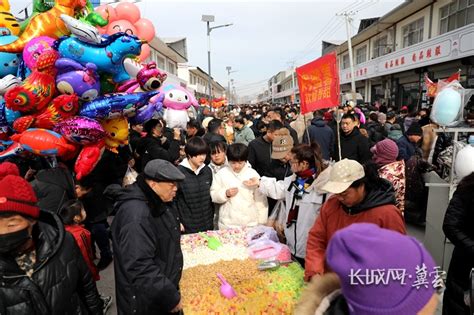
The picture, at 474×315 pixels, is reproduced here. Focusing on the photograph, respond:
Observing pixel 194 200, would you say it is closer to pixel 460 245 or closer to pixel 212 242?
pixel 212 242

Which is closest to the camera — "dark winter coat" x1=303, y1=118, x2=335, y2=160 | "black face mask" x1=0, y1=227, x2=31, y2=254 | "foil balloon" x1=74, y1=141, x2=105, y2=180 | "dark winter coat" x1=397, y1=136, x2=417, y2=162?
"black face mask" x1=0, y1=227, x2=31, y2=254

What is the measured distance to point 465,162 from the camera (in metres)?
2.88

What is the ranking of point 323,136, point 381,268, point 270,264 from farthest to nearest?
point 323,136, point 270,264, point 381,268

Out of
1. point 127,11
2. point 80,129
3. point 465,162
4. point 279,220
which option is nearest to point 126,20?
point 127,11

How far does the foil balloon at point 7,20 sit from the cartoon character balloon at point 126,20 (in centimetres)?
89

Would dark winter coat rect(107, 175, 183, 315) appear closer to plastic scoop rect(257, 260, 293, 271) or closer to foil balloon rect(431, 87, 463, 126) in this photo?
plastic scoop rect(257, 260, 293, 271)

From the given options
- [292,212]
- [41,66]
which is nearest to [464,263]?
[292,212]

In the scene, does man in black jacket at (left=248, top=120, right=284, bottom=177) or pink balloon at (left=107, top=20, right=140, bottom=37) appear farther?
man in black jacket at (left=248, top=120, right=284, bottom=177)

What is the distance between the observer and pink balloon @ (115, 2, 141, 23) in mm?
4176

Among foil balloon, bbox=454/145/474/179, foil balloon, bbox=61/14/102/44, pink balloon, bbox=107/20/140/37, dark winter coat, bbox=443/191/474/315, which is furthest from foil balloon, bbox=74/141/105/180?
foil balloon, bbox=454/145/474/179

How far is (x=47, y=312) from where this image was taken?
1.61 metres

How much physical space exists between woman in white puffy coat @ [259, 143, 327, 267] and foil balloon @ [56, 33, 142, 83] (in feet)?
6.41

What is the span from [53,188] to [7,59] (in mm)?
1808

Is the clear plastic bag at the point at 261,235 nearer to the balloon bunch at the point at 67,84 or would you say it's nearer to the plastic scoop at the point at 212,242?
the plastic scoop at the point at 212,242
